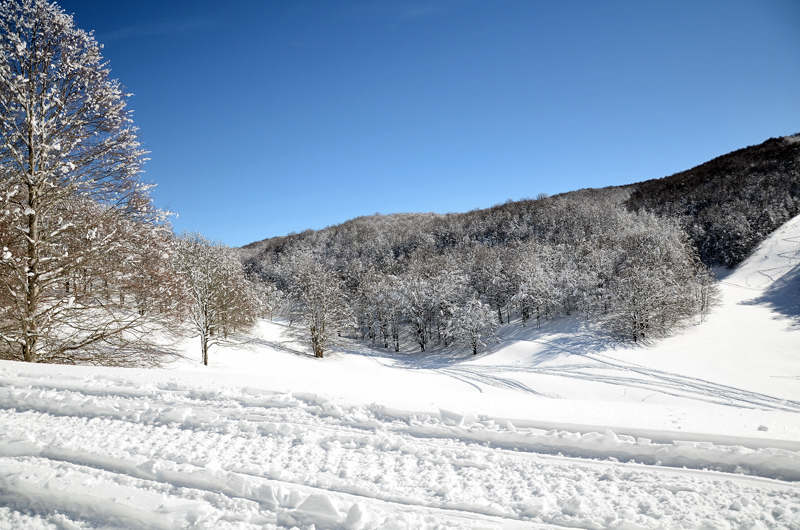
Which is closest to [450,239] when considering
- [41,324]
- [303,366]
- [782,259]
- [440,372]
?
[782,259]

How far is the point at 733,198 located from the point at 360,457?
9026 centimetres

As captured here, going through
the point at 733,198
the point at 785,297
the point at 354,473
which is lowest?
the point at 785,297

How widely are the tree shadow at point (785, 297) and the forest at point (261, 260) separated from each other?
16.2 ft

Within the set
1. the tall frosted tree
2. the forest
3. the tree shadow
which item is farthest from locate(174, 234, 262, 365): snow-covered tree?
the tree shadow

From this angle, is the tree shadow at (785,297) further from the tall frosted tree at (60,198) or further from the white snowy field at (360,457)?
the tall frosted tree at (60,198)

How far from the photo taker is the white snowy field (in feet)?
9.77

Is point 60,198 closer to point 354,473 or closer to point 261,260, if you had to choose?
point 354,473

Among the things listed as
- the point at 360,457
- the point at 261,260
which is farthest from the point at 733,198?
the point at 261,260

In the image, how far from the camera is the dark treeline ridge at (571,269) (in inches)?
1257

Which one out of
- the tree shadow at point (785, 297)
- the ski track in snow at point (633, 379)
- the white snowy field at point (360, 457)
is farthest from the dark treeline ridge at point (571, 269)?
the white snowy field at point (360, 457)

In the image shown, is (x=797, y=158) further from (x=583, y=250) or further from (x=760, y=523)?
(x=760, y=523)

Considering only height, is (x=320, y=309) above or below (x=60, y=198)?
below

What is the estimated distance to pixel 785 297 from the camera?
1348 inches

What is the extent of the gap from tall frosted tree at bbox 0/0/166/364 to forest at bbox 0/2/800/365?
0.10 feet
